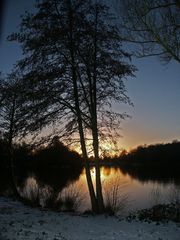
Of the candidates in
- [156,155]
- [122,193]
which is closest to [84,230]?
[122,193]

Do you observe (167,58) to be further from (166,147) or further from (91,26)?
(166,147)

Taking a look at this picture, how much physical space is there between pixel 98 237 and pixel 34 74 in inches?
326

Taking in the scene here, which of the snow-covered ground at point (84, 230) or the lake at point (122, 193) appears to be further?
the lake at point (122, 193)

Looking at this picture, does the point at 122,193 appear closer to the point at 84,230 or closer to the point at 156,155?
the point at 84,230

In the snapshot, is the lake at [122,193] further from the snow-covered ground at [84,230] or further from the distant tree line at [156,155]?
the distant tree line at [156,155]

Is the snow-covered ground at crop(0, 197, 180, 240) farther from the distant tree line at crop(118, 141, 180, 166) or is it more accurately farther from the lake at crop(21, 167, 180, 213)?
the distant tree line at crop(118, 141, 180, 166)

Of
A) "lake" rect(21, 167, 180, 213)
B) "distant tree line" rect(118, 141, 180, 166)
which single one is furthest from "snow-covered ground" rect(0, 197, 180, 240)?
"distant tree line" rect(118, 141, 180, 166)

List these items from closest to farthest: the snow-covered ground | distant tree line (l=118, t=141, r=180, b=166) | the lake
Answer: the snow-covered ground → the lake → distant tree line (l=118, t=141, r=180, b=166)

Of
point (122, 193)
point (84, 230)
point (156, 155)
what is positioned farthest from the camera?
point (156, 155)

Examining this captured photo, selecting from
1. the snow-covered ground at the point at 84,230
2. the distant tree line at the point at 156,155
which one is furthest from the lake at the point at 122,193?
the distant tree line at the point at 156,155

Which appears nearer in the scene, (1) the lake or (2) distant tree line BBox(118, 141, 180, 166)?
(1) the lake

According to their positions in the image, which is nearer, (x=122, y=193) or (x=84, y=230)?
(x=84, y=230)

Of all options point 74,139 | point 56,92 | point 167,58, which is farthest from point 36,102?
point 167,58

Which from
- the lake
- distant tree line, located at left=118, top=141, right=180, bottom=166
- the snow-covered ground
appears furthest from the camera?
distant tree line, located at left=118, top=141, right=180, bottom=166
